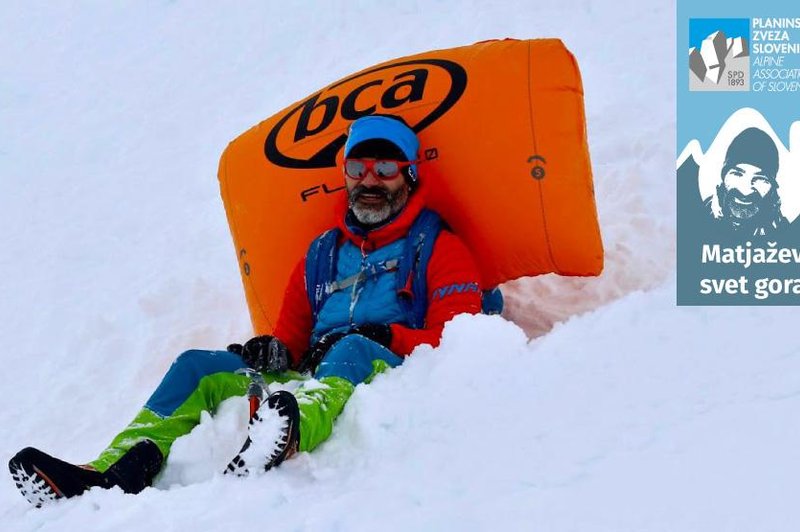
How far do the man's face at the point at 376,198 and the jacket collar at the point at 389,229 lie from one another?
1.3 inches

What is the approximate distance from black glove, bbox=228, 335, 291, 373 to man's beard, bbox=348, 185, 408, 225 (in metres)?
0.59

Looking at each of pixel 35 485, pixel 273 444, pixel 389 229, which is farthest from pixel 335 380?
pixel 389 229

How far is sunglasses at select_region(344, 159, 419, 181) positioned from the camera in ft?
11.1

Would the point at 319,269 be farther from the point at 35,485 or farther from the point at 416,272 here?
the point at 35,485

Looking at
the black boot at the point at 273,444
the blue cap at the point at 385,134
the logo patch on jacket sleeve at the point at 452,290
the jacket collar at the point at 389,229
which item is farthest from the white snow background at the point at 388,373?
the blue cap at the point at 385,134

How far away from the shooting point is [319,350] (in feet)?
9.86

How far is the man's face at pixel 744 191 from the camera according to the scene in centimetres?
370

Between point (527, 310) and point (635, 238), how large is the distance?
25.7 inches

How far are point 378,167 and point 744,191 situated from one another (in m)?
1.56

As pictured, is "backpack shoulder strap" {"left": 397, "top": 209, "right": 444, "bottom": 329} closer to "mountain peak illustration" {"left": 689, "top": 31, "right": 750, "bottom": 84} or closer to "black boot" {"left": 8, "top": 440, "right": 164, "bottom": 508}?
"black boot" {"left": 8, "top": 440, "right": 164, "bottom": 508}

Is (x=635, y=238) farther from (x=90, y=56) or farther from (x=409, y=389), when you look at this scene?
(x=90, y=56)

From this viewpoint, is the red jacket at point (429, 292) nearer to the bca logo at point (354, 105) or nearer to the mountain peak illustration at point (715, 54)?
the bca logo at point (354, 105)

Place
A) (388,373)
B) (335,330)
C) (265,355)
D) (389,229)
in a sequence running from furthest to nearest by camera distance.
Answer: (389,229), (335,330), (265,355), (388,373)

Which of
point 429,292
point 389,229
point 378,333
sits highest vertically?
point 389,229
